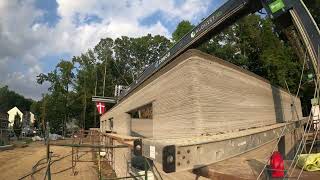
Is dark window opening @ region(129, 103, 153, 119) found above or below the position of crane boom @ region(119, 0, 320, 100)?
below

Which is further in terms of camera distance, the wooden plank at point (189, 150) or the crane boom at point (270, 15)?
the crane boom at point (270, 15)

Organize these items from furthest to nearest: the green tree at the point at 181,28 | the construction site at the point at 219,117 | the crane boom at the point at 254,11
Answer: the green tree at the point at 181,28 < the crane boom at the point at 254,11 < the construction site at the point at 219,117

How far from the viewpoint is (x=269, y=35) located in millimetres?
38281

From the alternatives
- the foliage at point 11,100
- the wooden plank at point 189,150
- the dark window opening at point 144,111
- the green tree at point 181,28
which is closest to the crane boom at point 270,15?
the dark window opening at point 144,111

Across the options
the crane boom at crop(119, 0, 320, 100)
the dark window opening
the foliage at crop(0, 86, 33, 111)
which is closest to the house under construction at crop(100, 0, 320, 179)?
the crane boom at crop(119, 0, 320, 100)

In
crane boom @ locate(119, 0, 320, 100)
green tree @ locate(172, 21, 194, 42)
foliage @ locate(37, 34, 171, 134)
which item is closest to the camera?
crane boom @ locate(119, 0, 320, 100)

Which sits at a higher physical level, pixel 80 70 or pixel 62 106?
pixel 80 70

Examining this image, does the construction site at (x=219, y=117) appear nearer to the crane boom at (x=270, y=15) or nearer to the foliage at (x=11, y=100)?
the crane boom at (x=270, y=15)

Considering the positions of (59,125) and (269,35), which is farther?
(59,125)

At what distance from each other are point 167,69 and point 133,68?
60.0 m

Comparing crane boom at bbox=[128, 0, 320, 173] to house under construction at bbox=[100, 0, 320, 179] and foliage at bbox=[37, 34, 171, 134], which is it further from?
foliage at bbox=[37, 34, 171, 134]

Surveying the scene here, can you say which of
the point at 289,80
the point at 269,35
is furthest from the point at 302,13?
the point at 269,35

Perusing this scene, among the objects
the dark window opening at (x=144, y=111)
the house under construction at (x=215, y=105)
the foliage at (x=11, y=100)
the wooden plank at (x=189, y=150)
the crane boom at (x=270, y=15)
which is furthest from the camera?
the foliage at (x=11, y=100)

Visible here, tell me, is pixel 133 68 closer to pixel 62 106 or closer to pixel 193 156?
pixel 62 106
